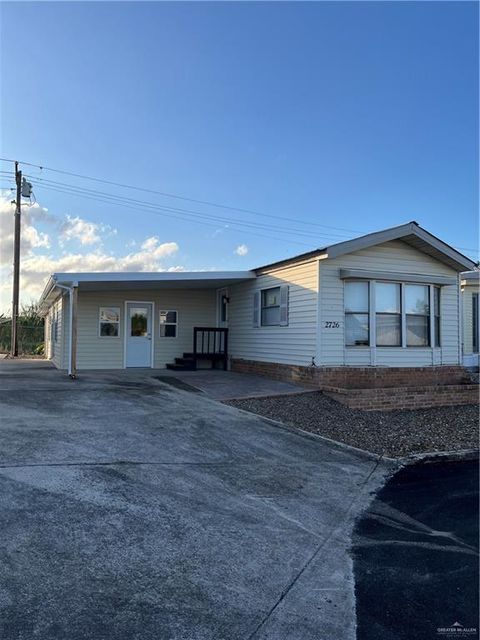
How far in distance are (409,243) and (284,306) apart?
141 inches

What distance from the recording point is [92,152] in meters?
15.6

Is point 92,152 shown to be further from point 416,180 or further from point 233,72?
point 416,180

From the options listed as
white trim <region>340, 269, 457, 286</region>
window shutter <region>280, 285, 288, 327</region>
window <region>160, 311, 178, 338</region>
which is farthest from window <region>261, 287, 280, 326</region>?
window <region>160, 311, 178, 338</region>

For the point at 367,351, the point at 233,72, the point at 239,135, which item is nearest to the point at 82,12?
the point at 233,72

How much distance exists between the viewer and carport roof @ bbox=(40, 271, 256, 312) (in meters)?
12.3

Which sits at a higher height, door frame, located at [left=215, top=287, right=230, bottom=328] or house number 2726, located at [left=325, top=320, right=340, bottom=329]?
door frame, located at [left=215, top=287, right=230, bottom=328]

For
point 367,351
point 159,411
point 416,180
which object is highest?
point 416,180

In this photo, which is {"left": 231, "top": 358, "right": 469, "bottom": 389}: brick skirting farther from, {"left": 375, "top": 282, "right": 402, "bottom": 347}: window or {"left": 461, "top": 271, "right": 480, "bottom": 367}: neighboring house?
{"left": 461, "top": 271, "right": 480, "bottom": 367}: neighboring house

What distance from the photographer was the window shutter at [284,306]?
12.8 m

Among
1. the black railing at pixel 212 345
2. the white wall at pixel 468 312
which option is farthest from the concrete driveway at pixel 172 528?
the white wall at pixel 468 312

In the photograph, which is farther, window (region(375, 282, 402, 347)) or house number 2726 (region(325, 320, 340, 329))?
window (region(375, 282, 402, 347))

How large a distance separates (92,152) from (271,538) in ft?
46.9

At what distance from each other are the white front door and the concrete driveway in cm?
786

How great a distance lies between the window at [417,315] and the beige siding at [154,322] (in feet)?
22.1
